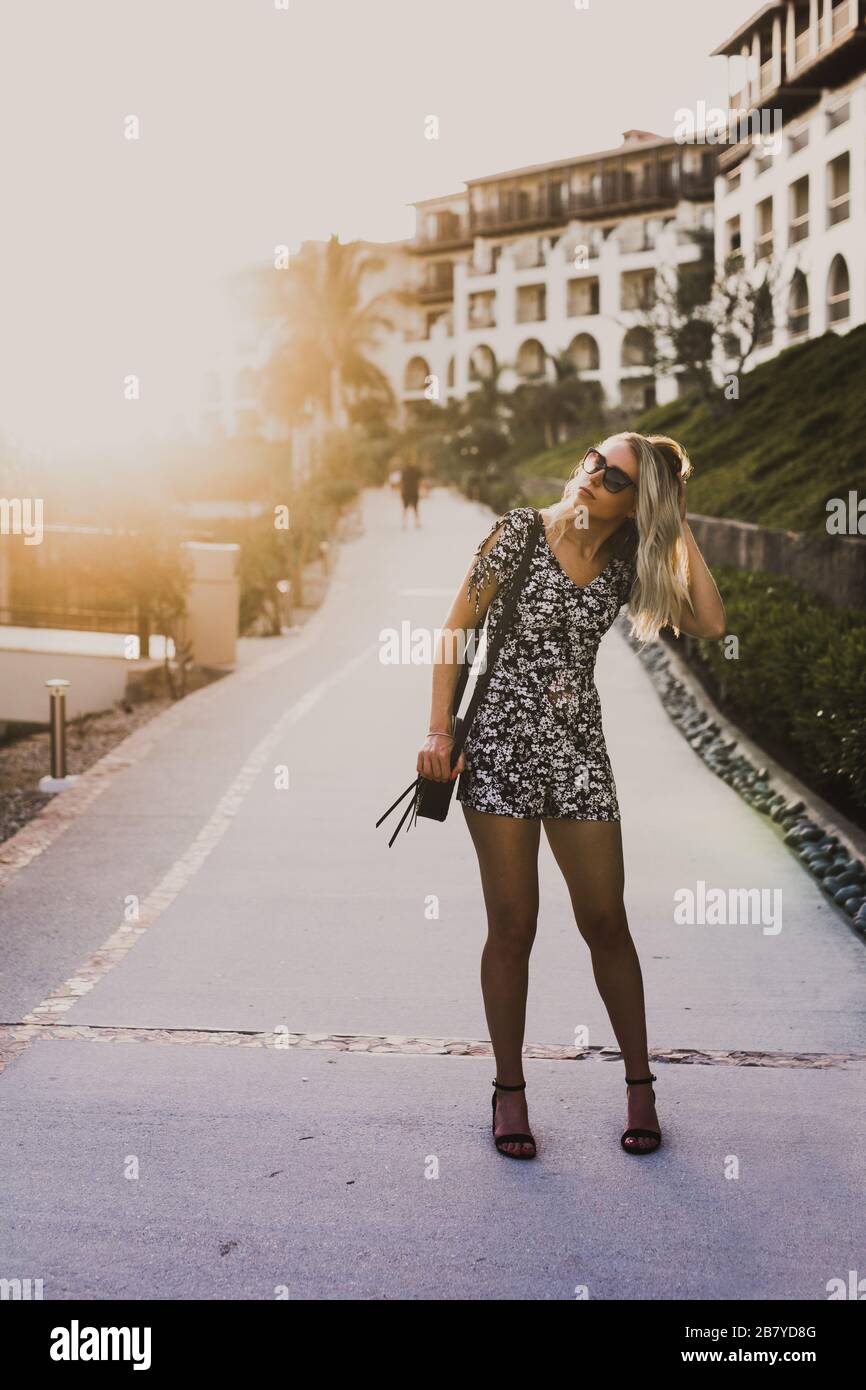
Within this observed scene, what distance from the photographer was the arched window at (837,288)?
109ft

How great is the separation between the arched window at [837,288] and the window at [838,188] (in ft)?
2.86

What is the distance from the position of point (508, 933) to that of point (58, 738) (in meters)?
6.60

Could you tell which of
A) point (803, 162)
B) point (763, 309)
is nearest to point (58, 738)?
point (763, 309)

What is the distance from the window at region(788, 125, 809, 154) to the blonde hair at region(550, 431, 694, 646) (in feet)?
115

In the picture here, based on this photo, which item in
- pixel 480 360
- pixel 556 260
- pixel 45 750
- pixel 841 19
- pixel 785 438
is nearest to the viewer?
pixel 45 750

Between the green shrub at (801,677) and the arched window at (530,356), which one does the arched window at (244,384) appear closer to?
the arched window at (530,356)

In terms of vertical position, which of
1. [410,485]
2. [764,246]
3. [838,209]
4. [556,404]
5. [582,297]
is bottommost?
[410,485]

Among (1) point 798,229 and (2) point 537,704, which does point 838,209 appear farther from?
(2) point 537,704

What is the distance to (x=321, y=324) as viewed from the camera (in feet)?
204

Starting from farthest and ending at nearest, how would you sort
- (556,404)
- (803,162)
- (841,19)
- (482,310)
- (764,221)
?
(482,310)
(556,404)
(764,221)
(803,162)
(841,19)

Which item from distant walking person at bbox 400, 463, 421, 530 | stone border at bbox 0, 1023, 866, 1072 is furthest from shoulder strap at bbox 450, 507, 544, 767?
distant walking person at bbox 400, 463, 421, 530

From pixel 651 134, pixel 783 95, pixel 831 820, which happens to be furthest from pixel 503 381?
pixel 831 820
